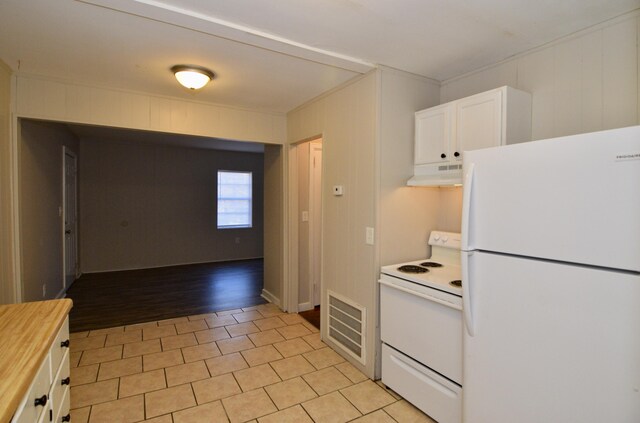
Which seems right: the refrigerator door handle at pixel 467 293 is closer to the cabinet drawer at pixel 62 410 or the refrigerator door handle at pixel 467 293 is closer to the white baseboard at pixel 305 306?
the cabinet drawer at pixel 62 410

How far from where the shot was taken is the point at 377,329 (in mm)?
2689

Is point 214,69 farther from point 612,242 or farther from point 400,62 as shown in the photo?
point 612,242

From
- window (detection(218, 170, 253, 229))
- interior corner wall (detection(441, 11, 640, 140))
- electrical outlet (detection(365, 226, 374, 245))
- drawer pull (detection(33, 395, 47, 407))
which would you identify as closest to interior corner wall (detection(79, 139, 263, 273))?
window (detection(218, 170, 253, 229))

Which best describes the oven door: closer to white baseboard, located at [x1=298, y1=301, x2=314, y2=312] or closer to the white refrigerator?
the white refrigerator

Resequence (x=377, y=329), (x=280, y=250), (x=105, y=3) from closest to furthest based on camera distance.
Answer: (x=105, y=3), (x=377, y=329), (x=280, y=250)

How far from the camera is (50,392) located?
1448 millimetres

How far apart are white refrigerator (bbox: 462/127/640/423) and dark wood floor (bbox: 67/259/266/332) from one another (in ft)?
11.0

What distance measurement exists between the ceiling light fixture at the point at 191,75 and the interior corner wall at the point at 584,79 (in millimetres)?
2350

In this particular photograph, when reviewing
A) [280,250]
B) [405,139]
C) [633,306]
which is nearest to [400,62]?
[405,139]

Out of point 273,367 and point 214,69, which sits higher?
point 214,69

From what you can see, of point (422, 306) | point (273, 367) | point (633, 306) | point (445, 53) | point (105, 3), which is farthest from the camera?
point (273, 367)

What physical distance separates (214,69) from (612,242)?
2824 millimetres

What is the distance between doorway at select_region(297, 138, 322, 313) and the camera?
425cm

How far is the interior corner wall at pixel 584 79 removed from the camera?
6.21 feet
